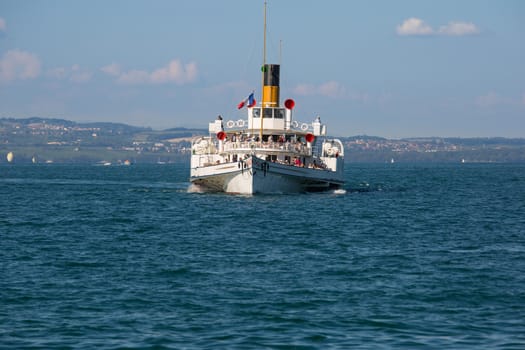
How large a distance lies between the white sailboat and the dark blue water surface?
11257mm

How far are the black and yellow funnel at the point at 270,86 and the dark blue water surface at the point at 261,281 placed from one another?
21488 mm

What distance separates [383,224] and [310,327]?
2912 centimetres

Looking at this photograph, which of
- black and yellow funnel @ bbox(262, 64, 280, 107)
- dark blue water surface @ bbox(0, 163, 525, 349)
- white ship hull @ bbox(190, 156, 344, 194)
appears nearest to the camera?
dark blue water surface @ bbox(0, 163, 525, 349)

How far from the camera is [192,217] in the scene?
5600 cm

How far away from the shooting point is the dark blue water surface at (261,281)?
23234 mm

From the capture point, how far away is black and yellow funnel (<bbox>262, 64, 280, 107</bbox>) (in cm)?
7881

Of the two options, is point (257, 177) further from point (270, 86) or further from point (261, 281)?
Answer: point (261, 281)

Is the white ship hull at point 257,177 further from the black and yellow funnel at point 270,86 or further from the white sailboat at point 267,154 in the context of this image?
the black and yellow funnel at point 270,86

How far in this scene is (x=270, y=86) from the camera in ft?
260

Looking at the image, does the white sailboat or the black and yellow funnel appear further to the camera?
the black and yellow funnel

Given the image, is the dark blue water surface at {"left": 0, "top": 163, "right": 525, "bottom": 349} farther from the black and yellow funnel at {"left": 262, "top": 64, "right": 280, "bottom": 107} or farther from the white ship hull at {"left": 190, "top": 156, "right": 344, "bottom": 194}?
the black and yellow funnel at {"left": 262, "top": 64, "right": 280, "bottom": 107}

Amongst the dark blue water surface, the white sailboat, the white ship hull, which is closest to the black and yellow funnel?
the white sailboat

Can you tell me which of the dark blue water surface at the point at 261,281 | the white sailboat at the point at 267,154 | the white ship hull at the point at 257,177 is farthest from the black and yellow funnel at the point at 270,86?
the dark blue water surface at the point at 261,281

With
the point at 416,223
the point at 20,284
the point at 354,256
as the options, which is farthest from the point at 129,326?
the point at 416,223
